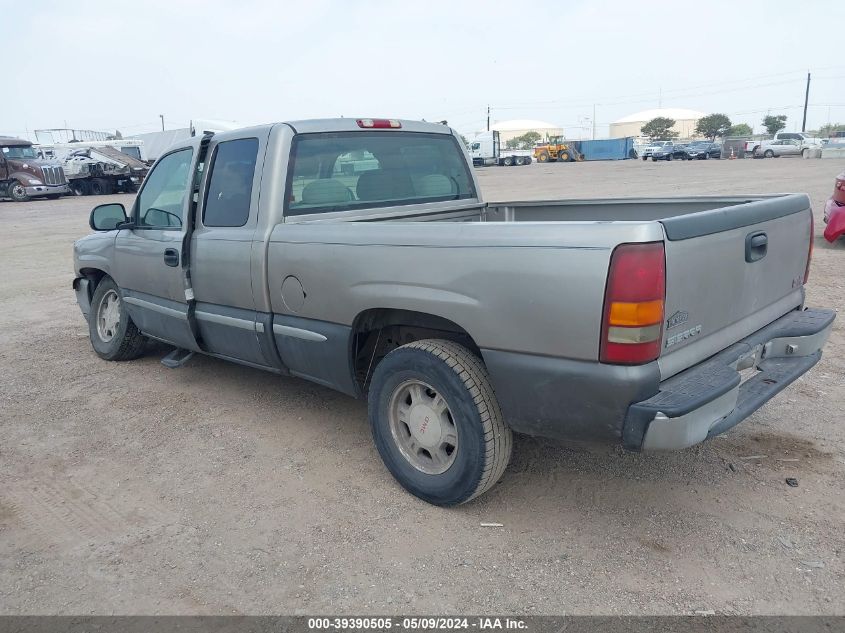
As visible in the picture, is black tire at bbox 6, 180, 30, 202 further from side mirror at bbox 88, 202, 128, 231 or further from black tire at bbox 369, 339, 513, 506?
black tire at bbox 369, 339, 513, 506

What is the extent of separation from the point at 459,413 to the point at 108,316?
406 centimetres

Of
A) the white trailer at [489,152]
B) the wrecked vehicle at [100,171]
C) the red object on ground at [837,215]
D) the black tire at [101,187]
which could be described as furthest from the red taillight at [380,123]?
the white trailer at [489,152]

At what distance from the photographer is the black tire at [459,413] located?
2967mm

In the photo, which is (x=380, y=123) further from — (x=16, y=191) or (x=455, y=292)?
(x=16, y=191)

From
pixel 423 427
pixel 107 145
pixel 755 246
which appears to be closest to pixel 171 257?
pixel 423 427

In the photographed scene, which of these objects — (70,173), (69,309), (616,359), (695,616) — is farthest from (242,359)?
(70,173)

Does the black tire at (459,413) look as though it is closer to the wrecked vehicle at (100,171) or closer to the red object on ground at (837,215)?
the red object on ground at (837,215)

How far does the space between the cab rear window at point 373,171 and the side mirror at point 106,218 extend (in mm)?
1935

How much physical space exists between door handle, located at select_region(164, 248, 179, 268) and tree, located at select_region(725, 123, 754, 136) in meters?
107

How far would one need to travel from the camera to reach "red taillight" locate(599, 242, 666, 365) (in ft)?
8.04

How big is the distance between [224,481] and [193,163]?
2150mm

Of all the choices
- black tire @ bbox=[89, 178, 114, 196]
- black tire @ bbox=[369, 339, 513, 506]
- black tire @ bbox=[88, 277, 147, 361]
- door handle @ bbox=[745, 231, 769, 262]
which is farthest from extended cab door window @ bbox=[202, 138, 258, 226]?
black tire @ bbox=[89, 178, 114, 196]

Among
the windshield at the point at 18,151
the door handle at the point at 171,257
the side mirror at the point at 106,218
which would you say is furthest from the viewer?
the windshield at the point at 18,151

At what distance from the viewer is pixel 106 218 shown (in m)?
5.12
